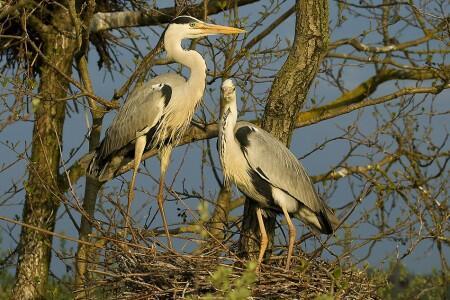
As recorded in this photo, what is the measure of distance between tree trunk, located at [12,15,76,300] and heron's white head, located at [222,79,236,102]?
3.54m

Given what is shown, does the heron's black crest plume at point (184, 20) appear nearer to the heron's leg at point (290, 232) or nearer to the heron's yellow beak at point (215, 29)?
the heron's yellow beak at point (215, 29)

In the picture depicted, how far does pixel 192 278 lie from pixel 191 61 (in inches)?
97.9

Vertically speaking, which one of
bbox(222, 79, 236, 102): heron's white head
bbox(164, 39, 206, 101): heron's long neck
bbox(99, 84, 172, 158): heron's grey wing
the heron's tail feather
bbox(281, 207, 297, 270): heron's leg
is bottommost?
bbox(281, 207, 297, 270): heron's leg

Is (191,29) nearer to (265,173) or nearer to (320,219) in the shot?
(265,173)

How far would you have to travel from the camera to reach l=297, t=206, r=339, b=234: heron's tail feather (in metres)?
5.91

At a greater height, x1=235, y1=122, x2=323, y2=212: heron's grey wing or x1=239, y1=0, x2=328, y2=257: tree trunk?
x1=239, y1=0, x2=328, y2=257: tree trunk

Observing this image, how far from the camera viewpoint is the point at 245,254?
18.6ft

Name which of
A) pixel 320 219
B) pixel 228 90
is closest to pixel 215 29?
pixel 228 90

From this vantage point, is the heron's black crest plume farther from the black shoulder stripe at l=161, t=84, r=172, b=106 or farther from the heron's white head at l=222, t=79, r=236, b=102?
the heron's white head at l=222, t=79, r=236, b=102

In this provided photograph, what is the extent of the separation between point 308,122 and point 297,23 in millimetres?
2019

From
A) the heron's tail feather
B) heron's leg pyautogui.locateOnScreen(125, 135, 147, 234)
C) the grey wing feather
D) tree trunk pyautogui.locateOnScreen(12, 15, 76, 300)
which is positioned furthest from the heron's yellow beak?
tree trunk pyautogui.locateOnScreen(12, 15, 76, 300)

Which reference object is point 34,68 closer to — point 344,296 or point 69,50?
point 69,50

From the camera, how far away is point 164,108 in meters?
7.38

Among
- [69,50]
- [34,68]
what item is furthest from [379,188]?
[34,68]
